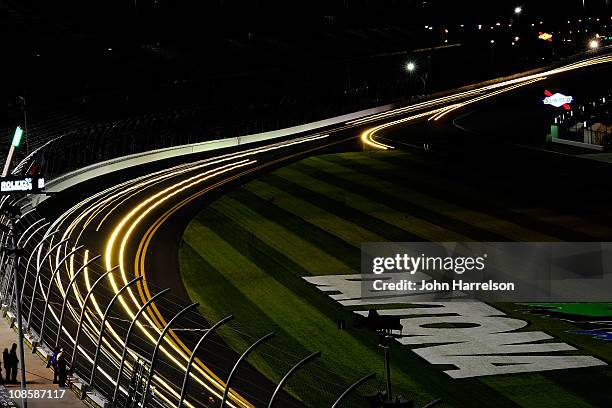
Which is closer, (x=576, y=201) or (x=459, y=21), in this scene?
(x=576, y=201)

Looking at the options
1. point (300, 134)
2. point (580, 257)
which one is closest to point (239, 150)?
point (300, 134)

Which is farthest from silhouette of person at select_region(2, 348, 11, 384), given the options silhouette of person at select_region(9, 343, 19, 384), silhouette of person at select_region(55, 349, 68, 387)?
silhouette of person at select_region(55, 349, 68, 387)

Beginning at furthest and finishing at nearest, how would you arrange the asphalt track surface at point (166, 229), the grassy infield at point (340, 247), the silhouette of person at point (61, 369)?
the asphalt track surface at point (166, 229), the grassy infield at point (340, 247), the silhouette of person at point (61, 369)

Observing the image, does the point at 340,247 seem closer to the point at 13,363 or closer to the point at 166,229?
the point at 166,229

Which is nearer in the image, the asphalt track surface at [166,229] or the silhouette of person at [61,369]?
the silhouette of person at [61,369]

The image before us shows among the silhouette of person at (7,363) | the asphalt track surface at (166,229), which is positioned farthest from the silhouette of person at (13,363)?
the asphalt track surface at (166,229)

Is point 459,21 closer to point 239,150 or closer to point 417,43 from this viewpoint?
point 417,43

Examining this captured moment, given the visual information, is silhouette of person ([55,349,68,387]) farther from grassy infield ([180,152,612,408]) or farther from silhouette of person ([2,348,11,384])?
grassy infield ([180,152,612,408])

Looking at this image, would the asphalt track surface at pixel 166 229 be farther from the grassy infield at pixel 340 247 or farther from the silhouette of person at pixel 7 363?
the silhouette of person at pixel 7 363
